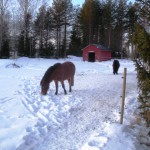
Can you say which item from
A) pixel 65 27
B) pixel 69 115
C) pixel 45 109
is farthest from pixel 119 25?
pixel 69 115

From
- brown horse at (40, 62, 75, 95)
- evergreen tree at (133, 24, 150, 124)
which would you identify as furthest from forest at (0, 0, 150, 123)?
evergreen tree at (133, 24, 150, 124)

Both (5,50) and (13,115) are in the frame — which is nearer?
(13,115)

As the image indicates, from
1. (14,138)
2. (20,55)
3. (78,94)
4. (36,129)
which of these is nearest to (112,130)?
(36,129)

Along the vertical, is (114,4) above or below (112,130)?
above

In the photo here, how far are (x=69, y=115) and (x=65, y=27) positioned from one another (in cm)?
4172

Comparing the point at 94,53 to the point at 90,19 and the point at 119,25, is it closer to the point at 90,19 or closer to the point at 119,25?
the point at 90,19

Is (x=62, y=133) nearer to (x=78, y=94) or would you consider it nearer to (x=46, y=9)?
(x=78, y=94)

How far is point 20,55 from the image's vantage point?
42.3 m

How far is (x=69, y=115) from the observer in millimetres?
7559

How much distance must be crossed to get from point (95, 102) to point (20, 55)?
34.5 m

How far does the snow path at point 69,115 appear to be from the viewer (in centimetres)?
563

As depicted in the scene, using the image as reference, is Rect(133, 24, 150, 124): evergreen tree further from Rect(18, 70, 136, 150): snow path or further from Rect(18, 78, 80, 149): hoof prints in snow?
Rect(18, 78, 80, 149): hoof prints in snow

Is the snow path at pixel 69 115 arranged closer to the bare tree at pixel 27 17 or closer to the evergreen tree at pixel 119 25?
the bare tree at pixel 27 17

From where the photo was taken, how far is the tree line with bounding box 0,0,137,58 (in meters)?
43.3
